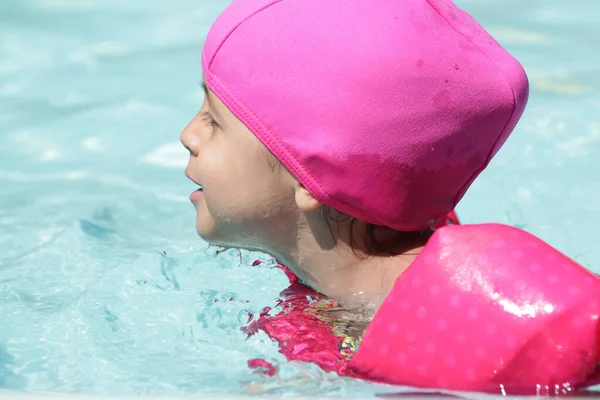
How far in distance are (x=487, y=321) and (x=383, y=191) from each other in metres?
0.44

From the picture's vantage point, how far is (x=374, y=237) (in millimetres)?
2512

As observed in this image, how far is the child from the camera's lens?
79.1 inches

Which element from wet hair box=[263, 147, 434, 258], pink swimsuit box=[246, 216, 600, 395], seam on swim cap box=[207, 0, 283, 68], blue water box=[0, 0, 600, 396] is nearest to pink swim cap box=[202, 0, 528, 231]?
seam on swim cap box=[207, 0, 283, 68]

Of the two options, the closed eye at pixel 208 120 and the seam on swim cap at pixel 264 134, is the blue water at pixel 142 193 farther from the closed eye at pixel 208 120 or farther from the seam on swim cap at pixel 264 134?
the closed eye at pixel 208 120

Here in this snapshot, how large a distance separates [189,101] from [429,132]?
2270 millimetres

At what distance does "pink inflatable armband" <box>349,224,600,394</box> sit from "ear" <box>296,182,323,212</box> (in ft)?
0.99

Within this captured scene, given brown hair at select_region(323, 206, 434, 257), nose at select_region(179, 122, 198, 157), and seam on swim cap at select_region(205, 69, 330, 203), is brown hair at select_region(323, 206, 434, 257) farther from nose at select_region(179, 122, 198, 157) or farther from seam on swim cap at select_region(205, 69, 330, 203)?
nose at select_region(179, 122, 198, 157)

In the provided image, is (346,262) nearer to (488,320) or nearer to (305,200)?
(305,200)

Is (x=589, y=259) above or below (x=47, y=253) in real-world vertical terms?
above

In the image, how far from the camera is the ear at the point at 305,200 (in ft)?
7.67

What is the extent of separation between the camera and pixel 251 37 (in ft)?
7.62

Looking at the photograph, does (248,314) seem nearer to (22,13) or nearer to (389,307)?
(389,307)

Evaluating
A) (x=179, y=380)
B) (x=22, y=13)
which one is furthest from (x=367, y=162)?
(x=22, y=13)

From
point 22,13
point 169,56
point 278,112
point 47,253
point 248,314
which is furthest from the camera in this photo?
point 22,13
